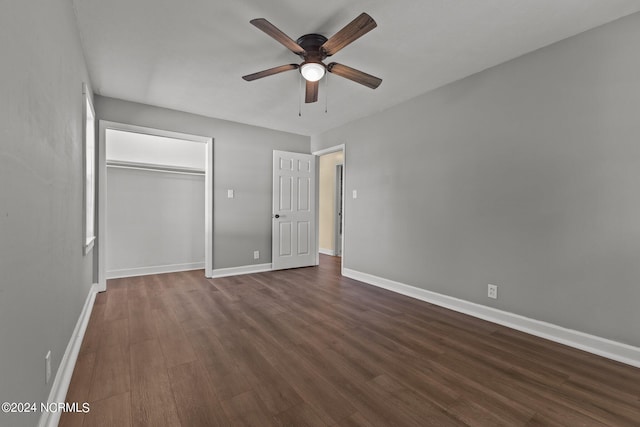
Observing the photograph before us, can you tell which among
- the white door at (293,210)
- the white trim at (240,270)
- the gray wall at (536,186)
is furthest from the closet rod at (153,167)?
the gray wall at (536,186)

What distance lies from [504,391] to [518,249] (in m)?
1.37

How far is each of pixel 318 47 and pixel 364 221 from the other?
2.53m

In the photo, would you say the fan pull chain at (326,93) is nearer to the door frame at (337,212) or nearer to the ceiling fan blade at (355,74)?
the ceiling fan blade at (355,74)

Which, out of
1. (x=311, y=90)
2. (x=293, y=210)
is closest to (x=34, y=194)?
(x=311, y=90)

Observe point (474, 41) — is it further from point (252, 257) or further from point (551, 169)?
point (252, 257)

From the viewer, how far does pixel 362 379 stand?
181 cm

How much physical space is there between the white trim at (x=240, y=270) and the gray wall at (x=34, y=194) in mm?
2443

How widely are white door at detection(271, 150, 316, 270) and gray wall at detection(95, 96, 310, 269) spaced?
0.46ft

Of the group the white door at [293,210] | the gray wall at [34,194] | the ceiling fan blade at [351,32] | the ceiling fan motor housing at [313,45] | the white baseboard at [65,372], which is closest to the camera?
the gray wall at [34,194]

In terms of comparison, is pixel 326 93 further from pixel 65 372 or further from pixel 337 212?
pixel 337 212

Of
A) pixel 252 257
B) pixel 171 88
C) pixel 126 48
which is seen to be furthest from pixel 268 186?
pixel 126 48

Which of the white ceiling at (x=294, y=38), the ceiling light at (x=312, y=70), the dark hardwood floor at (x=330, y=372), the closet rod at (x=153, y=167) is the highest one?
the white ceiling at (x=294, y=38)

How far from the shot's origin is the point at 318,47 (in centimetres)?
235

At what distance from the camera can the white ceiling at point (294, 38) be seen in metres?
2.01
